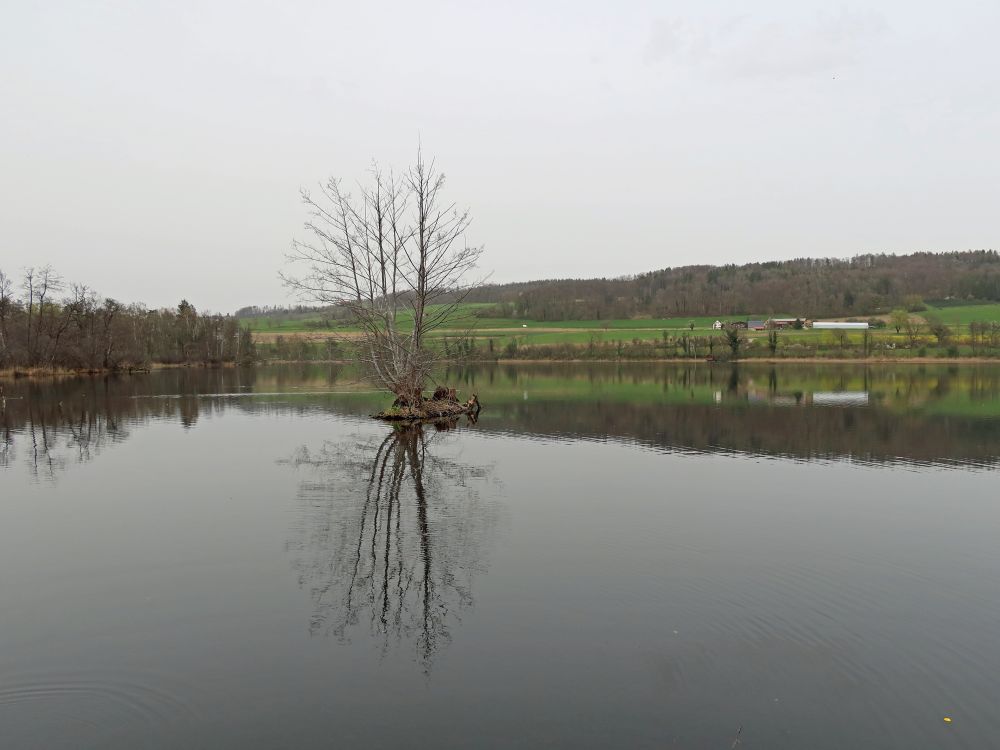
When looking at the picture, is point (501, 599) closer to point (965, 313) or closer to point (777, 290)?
point (965, 313)

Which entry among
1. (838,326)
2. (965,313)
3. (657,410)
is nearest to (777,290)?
(838,326)

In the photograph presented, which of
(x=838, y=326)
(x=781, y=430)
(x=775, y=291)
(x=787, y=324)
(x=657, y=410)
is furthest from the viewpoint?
(x=775, y=291)

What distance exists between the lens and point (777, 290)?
116812 millimetres

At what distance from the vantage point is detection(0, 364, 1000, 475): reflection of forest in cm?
2064

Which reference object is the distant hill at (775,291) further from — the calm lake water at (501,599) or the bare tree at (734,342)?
the calm lake water at (501,599)

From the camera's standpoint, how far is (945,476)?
631 inches

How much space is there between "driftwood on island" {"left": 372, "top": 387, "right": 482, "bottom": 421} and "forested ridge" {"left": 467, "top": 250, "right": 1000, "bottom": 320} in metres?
75.3

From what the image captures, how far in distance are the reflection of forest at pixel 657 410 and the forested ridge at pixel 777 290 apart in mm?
60458

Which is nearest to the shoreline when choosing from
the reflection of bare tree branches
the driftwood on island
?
the driftwood on island

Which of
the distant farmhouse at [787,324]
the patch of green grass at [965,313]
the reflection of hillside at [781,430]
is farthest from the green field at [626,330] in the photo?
the reflection of hillside at [781,430]

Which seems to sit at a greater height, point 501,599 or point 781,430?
point 501,599

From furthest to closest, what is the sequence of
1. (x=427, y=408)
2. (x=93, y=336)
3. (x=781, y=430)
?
(x=93, y=336), (x=427, y=408), (x=781, y=430)

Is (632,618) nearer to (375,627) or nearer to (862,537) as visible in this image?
(375,627)

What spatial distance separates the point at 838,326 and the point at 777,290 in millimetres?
22538
